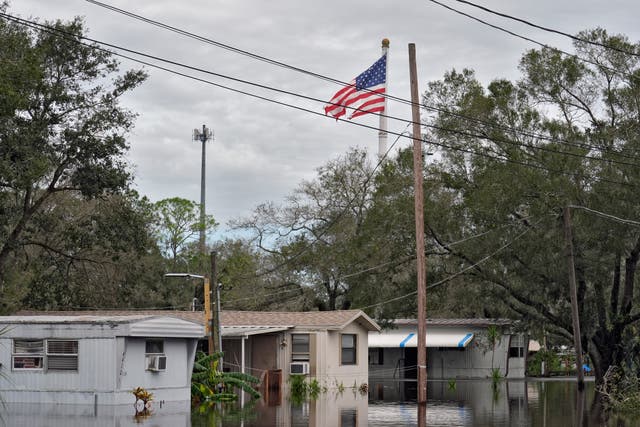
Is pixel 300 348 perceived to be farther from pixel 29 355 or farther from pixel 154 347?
pixel 29 355

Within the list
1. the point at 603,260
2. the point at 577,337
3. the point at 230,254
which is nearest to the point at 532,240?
the point at 603,260

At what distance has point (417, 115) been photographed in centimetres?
2805

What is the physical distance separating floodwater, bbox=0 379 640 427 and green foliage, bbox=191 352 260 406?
81 centimetres

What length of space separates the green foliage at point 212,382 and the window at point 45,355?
550 centimetres

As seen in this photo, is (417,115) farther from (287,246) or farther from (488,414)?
(287,246)

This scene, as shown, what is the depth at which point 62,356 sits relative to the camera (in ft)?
93.1

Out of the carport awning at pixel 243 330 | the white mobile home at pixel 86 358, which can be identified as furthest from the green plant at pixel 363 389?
the white mobile home at pixel 86 358

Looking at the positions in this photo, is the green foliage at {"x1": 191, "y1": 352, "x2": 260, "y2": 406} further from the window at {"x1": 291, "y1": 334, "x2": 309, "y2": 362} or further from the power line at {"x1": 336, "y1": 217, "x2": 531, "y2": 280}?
the power line at {"x1": 336, "y1": 217, "x2": 531, "y2": 280}

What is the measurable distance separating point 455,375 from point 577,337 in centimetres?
2600

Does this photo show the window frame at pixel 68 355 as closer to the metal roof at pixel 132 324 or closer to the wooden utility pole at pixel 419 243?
the metal roof at pixel 132 324

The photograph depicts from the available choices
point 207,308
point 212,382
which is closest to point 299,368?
point 207,308

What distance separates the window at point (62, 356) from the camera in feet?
92.9

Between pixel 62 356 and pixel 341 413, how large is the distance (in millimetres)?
7985

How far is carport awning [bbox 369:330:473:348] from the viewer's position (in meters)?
57.2
